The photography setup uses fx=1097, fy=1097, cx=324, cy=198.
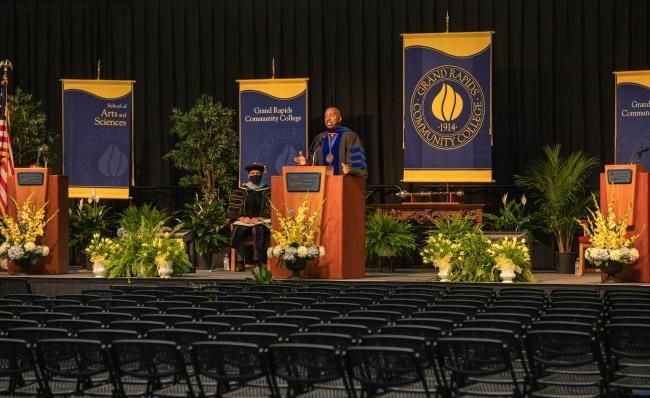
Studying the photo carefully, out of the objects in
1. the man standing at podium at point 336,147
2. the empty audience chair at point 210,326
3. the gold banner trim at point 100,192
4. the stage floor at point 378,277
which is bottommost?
the stage floor at point 378,277

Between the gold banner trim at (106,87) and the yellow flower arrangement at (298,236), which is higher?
the gold banner trim at (106,87)

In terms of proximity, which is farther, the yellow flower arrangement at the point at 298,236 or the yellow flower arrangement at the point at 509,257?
the yellow flower arrangement at the point at 298,236

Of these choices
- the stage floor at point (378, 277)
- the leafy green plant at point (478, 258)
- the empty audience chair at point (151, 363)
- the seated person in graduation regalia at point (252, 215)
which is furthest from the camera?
the seated person in graduation regalia at point (252, 215)

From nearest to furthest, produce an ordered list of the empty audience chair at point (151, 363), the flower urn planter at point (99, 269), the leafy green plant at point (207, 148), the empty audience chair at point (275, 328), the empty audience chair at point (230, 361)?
the empty audience chair at point (230, 361)
the empty audience chair at point (151, 363)
the empty audience chair at point (275, 328)
the flower urn planter at point (99, 269)
the leafy green plant at point (207, 148)

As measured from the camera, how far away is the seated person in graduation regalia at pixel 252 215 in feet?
60.7

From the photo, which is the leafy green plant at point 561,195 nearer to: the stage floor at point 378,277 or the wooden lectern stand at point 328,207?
the stage floor at point 378,277

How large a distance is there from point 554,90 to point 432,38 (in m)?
3.10

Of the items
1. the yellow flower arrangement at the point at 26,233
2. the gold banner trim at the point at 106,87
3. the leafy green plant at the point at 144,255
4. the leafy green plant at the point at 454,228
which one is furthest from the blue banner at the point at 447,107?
the yellow flower arrangement at the point at 26,233

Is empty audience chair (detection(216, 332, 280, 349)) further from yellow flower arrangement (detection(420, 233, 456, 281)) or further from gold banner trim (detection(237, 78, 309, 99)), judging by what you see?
gold banner trim (detection(237, 78, 309, 99))

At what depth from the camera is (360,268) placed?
16.7 meters

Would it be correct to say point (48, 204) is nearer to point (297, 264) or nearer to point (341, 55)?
point (297, 264)

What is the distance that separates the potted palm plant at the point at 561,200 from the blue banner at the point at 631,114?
92cm

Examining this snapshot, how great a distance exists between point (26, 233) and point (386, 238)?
592 cm

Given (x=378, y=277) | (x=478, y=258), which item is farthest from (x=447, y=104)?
(x=478, y=258)
